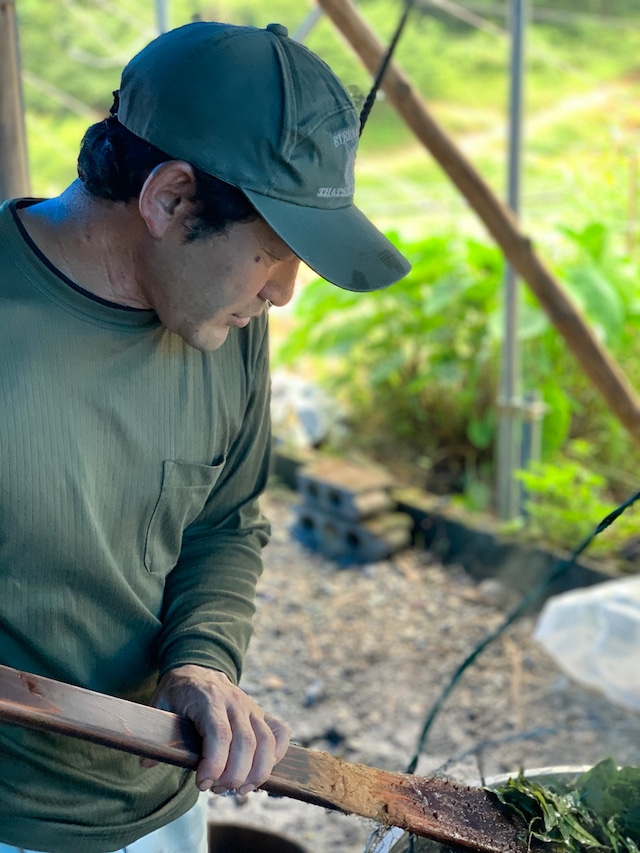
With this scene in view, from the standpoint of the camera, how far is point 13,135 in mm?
2018

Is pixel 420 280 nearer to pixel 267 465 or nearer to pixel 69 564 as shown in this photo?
pixel 267 465

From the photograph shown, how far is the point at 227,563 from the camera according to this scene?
1.50 meters

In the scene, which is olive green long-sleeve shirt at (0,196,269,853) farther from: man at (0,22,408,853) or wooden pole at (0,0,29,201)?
wooden pole at (0,0,29,201)

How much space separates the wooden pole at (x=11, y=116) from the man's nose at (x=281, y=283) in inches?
40.3

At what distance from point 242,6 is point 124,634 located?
1368 centimetres

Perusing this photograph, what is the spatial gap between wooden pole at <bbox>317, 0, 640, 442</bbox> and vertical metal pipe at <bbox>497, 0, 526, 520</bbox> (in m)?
0.45

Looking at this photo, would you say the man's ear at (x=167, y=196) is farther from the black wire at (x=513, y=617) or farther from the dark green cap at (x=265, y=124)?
the black wire at (x=513, y=617)

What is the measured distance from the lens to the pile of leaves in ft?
4.55

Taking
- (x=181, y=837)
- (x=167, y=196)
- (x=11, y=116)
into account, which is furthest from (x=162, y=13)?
(x=181, y=837)

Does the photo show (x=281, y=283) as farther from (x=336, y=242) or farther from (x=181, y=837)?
(x=181, y=837)

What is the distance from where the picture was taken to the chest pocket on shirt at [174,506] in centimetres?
134

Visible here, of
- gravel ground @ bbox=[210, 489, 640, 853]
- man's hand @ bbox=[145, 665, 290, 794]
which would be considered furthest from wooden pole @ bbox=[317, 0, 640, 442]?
man's hand @ bbox=[145, 665, 290, 794]

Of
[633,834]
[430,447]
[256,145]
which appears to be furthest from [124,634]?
[430,447]

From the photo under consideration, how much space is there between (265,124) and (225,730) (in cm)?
72
